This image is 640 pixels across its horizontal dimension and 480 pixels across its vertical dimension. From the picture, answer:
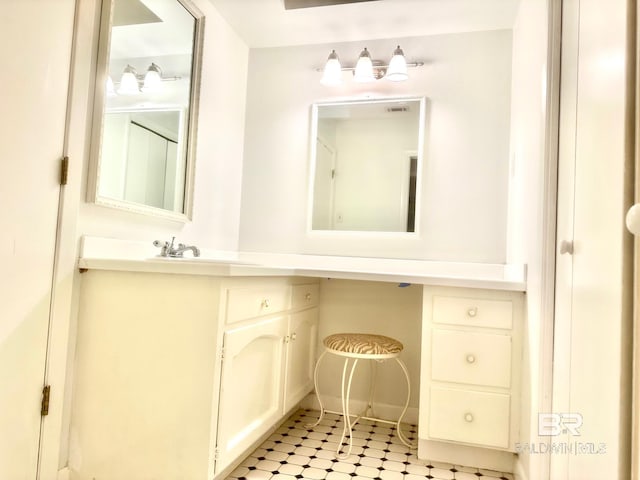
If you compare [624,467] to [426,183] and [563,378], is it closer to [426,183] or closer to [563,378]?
[563,378]

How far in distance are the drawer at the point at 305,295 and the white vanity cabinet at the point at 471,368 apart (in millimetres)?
590

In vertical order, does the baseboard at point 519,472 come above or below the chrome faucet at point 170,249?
below

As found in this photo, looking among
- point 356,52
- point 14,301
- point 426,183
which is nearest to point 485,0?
point 356,52

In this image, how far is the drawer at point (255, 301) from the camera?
1335 millimetres

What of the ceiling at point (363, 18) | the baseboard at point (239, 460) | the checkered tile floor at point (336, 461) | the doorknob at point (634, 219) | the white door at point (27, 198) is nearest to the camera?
the doorknob at point (634, 219)

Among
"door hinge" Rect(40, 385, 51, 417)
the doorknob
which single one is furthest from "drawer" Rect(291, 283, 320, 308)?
the doorknob

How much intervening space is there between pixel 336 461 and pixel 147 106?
1.71 meters

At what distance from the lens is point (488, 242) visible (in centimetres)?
212

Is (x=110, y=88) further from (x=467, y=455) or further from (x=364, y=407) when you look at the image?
(x=467, y=455)

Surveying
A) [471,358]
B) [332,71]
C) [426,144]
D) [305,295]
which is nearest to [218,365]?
[305,295]

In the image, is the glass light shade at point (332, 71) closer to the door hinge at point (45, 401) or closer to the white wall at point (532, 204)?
the white wall at point (532, 204)

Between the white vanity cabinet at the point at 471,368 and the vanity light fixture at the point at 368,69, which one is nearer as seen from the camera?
the white vanity cabinet at the point at 471,368

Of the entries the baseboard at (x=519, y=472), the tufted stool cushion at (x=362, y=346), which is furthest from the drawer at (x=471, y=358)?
the baseboard at (x=519, y=472)

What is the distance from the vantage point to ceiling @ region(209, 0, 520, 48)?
203 centimetres
